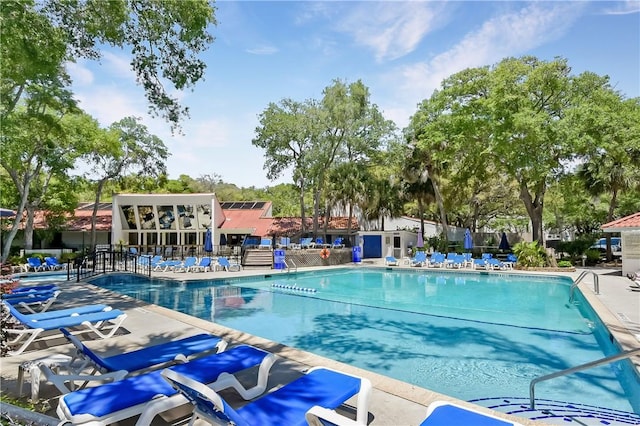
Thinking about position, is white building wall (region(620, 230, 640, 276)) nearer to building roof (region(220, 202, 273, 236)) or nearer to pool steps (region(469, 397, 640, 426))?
pool steps (region(469, 397, 640, 426))

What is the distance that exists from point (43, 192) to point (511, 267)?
2899cm

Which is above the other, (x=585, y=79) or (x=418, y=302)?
(x=585, y=79)

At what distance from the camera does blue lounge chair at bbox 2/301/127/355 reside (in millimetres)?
6145

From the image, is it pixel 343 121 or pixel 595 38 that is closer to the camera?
pixel 595 38

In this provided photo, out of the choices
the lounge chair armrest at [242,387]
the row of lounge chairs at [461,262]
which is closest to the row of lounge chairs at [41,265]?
the row of lounge chairs at [461,262]

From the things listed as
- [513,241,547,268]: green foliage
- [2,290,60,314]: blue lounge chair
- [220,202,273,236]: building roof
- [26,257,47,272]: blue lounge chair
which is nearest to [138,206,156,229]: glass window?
[220,202,273,236]: building roof

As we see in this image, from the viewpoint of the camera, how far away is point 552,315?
37.1ft

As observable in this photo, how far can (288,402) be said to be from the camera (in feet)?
11.6

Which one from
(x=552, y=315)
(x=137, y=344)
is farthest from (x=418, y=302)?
(x=137, y=344)

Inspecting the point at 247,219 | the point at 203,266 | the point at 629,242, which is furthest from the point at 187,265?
the point at 629,242

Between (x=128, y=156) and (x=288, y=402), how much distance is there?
3151cm

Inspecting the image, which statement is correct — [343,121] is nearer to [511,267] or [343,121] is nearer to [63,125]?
[511,267]

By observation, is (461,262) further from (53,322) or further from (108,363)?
(108,363)

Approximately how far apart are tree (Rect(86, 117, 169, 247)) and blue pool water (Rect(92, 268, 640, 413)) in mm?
13683
